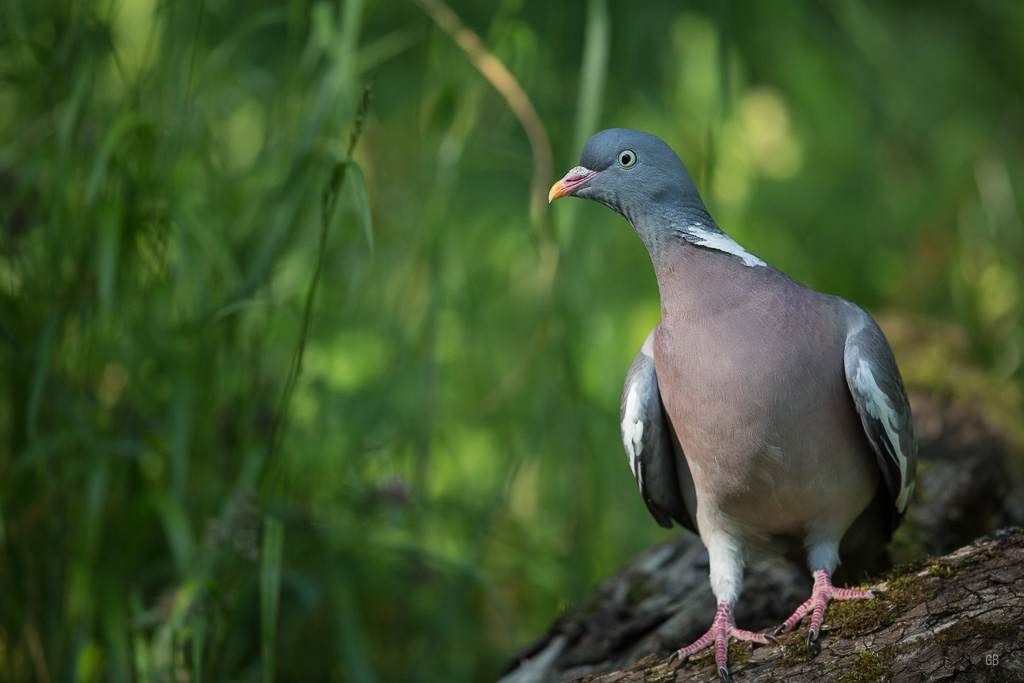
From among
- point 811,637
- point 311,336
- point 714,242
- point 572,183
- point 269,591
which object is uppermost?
→ point 572,183

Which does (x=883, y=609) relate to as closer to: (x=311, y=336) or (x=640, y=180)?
(x=640, y=180)

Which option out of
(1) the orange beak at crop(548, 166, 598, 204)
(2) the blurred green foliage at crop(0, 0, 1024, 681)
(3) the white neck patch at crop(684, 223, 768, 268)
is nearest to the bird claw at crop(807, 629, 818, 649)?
(3) the white neck patch at crop(684, 223, 768, 268)

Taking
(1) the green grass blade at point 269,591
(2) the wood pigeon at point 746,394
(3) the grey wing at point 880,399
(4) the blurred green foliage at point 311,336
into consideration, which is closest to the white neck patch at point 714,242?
(2) the wood pigeon at point 746,394

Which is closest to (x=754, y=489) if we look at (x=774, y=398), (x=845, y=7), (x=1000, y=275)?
(x=774, y=398)

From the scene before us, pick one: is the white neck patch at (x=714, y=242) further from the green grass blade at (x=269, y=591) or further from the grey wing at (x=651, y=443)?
the green grass blade at (x=269, y=591)

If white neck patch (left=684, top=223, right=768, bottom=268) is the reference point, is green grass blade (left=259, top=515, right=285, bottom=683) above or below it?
below

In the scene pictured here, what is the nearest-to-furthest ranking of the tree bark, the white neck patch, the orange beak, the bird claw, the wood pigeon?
the tree bark → the bird claw → the wood pigeon → the white neck patch → the orange beak

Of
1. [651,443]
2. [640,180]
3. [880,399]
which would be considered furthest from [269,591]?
[880,399]

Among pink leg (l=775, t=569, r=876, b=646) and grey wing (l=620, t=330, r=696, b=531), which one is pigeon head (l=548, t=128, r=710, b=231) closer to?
grey wing (l=620, t=330, r=696, b=531)

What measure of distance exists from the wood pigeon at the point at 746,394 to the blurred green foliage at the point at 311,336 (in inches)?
29.2

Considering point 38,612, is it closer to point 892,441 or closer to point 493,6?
point 892,441

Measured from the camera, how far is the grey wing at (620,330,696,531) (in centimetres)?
236

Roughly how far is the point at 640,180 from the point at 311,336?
1.80 meters

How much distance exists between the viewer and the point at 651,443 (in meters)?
2.41
